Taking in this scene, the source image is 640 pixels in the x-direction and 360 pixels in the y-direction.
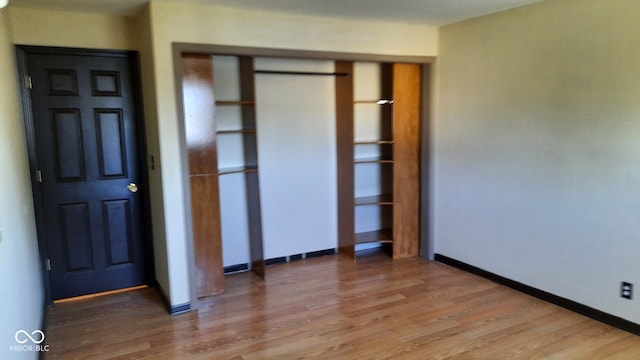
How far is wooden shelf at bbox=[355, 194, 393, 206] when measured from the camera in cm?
468

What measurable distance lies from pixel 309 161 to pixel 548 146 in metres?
Result: 2.19

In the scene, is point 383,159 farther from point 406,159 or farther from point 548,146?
point 548,146

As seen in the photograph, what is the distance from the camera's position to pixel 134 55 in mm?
3771

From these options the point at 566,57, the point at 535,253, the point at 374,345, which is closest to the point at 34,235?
the point at 374,345

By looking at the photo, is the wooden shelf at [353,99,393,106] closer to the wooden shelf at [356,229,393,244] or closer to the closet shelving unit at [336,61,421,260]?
the closet shelving unit at [336,61,421,260]

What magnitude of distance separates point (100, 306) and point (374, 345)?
2232 mm

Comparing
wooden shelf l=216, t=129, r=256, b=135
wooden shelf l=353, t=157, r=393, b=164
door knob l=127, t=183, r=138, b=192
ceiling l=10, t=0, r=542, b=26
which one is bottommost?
door knob l=127, t=183, r=138, b=192

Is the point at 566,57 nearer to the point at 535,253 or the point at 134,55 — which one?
the point at 535,253

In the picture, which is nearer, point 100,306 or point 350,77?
point 100,306

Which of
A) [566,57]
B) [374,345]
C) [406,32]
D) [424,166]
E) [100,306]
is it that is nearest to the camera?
[374,345]

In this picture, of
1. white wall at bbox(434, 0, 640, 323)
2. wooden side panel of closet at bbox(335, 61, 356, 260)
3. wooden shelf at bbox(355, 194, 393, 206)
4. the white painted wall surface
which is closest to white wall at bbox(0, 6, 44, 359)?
the white painted wall surface

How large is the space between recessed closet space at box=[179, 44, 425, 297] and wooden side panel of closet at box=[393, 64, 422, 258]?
0.01 metres

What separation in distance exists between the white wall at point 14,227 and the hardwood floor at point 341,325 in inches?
19.1

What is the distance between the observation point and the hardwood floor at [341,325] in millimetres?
2924
